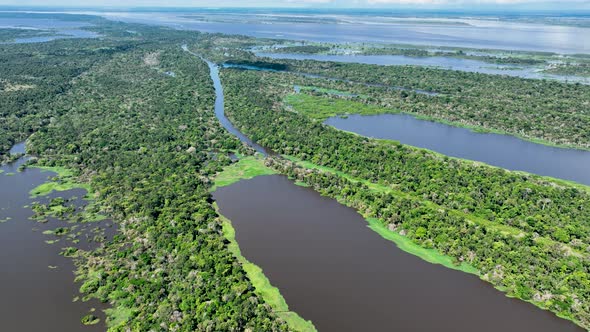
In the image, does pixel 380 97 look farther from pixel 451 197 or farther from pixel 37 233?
pixel 37 233

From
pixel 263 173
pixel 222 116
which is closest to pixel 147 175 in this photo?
pixel 263 173

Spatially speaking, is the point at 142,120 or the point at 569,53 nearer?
the point at 142,120

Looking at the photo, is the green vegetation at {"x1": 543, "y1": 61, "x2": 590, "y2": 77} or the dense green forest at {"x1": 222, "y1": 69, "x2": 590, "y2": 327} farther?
the green vegetation at {"x1": 543, "y1": 61, "x2": 590, "y2": 77}

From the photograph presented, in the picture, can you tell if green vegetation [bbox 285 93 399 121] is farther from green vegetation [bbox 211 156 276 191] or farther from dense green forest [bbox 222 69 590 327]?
green vegetation [bbox 211 156 276 191]

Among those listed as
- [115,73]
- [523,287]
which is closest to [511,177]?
[523,287]

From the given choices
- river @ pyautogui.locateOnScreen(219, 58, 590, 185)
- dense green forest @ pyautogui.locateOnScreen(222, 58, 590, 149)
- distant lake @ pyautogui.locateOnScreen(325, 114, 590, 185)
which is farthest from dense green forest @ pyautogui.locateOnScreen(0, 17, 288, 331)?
dense green forest @ pyautogui.locateOnScreen(222, 58, 590, 149)

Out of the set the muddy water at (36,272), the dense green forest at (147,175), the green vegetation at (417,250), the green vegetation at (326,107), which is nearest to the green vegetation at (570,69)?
the green vegetation at (326,107)

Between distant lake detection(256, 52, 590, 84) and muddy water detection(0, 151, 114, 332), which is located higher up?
distant lake detection(256, 52, 590, 84)

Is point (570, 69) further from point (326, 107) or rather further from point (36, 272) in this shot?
point (36, 272)
